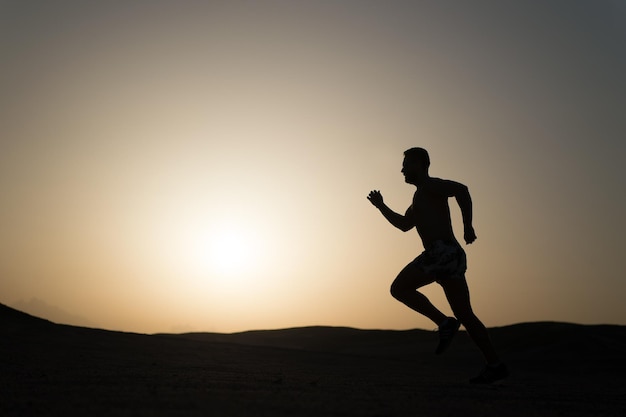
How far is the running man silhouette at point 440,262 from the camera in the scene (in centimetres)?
662

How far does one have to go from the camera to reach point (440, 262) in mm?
6625

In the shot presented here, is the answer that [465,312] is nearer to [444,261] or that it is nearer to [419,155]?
[444,261]

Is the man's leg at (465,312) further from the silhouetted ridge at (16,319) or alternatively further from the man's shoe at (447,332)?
the silhouetted ridge at (16,319)

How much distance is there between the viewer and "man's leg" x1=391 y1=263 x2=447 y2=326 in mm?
6762

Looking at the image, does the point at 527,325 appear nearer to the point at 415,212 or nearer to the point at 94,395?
the point at 415,212

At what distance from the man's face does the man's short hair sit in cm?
4

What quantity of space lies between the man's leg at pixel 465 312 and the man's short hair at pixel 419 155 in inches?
50.0

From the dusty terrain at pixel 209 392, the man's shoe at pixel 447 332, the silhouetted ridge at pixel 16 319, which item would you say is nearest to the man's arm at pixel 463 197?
the man's shoe at pixel 447 332

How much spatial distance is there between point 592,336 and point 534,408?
576 inches

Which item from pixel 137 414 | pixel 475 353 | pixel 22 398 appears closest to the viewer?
pixel 137 414

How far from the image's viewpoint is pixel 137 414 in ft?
11.6

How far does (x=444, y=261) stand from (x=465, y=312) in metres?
Answer: 0.53

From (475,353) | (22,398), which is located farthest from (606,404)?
(475,353)

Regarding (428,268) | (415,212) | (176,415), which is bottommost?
(176,415)
